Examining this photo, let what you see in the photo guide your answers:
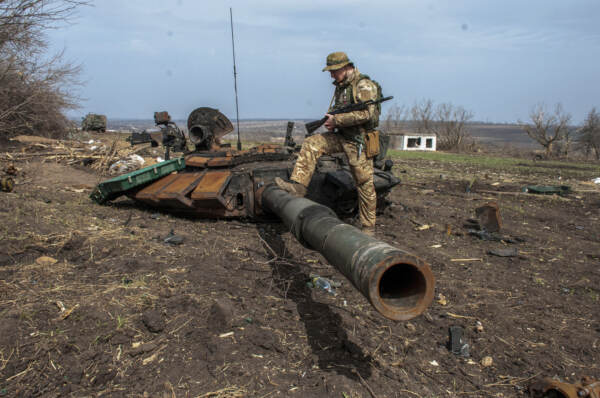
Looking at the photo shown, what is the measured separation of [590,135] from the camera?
42.6m

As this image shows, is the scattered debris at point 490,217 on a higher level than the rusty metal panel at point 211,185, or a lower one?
lower

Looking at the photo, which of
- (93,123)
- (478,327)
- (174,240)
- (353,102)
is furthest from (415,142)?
(478,327)

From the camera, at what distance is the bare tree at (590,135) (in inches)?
1656

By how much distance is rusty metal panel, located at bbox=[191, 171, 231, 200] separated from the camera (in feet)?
21.2

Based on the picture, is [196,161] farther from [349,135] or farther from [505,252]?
[505,252]

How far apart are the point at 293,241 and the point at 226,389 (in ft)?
11.5

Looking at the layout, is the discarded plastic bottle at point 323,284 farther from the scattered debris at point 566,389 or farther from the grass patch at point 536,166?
the grass patch at point 536,166

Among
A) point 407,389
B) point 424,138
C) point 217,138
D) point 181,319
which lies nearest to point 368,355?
point 407,389

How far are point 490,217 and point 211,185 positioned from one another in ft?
16.5

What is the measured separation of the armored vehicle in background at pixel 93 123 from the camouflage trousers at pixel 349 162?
70.4ft

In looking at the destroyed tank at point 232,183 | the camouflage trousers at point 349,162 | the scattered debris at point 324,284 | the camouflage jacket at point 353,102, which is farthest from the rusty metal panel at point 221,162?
the scattered debris at point 324,284

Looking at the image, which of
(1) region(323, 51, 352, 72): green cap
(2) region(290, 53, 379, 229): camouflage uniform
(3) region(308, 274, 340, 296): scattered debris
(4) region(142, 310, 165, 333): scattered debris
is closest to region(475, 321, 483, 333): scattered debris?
(3) region(308, 274, 340, 296): scattered debris

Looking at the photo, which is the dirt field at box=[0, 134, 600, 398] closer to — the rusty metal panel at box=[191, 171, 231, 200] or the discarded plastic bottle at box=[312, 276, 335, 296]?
the discarded plastic bottle at box=[312, 276, 335, 296]

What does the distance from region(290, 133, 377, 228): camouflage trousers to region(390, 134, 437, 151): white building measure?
44585 mm
